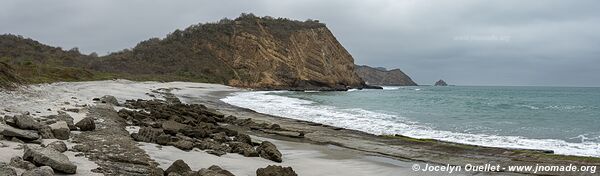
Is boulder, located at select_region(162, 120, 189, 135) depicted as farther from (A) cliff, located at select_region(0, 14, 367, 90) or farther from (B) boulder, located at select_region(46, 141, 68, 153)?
(A) cliff, located at select_region(0, 14, 367, 90)

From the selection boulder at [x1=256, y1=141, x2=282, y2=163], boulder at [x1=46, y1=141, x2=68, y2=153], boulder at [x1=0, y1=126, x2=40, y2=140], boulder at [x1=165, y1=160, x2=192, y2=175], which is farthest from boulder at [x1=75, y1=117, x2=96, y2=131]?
boulder at [x1=165, y1=160, x2=192, y2=175]

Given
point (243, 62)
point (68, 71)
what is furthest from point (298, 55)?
point (68, 71)

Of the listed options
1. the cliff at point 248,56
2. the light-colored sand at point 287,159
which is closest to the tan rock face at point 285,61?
the cliff at point 248,56

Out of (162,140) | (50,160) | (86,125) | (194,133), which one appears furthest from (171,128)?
(50,160)

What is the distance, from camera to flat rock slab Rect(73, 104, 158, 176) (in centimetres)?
758

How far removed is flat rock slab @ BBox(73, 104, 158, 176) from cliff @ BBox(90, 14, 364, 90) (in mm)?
74129

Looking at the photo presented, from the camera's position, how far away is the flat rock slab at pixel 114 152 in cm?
758

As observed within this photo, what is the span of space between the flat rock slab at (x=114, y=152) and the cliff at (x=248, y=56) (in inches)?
2918

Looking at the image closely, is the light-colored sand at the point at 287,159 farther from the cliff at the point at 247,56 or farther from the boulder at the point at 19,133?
the cliff at the point at 247,56

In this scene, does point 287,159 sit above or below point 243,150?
below

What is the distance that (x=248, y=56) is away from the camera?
308ft

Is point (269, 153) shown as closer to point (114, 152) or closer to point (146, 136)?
point (146, 136)

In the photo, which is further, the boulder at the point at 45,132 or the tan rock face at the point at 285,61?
the tan rock face at the point at 285,61

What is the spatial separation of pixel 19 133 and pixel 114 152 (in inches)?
66.0
